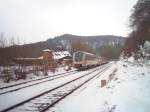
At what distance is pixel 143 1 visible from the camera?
3088 cm

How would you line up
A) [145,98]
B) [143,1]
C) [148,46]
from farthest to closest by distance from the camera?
[143,1]
[148,46]
[145,98]

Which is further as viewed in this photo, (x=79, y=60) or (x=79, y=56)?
(x=79, y=56)

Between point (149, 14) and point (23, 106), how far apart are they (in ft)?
72.9

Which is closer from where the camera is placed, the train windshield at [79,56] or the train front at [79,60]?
the train front at [79,60]

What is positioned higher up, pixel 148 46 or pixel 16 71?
pixel 148 46

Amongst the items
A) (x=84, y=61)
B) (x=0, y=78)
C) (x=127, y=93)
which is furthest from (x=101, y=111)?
(x=84, y=61)

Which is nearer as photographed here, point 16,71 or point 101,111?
point 101,111

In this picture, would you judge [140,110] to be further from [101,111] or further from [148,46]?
[148,46]

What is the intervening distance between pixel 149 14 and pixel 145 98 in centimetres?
2216

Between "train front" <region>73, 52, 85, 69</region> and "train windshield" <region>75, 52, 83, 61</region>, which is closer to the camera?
"train front" <region>73, 52, 85, 69</region>

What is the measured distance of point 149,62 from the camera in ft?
53.3

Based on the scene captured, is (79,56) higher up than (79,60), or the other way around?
(79,56)

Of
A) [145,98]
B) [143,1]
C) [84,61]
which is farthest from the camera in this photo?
[84,61]

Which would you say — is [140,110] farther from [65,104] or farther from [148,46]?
[148,46]
